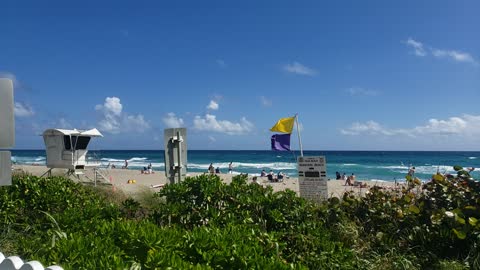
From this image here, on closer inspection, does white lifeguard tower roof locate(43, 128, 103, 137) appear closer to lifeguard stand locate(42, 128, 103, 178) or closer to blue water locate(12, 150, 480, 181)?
lifeguard stand locate(42, 128, 103, 178)

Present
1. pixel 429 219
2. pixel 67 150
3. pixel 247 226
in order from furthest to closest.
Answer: pixel 67 150
pixel 429 219
pixel 247 226

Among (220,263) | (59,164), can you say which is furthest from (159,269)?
(59,164)

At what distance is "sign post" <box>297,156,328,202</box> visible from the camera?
7.29 m

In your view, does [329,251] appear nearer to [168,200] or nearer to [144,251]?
[144,251]

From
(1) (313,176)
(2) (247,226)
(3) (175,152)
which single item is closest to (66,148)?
(3) (175,152)

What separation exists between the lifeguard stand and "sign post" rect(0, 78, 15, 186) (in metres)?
18.5

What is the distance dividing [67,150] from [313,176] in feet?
55.7

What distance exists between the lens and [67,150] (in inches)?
841

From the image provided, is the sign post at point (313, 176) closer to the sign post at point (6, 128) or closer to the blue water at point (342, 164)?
the sign post at point (6, 128)

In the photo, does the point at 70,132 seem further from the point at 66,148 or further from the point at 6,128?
the point at 6,128

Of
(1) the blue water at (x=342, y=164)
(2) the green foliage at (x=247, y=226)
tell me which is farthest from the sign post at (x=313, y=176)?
(1) the blue water at (x=342, y=164)

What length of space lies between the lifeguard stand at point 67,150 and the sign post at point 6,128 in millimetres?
18534

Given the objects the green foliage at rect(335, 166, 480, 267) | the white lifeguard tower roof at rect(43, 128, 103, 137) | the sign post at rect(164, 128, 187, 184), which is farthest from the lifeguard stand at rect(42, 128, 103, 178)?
the green foliage at rect(335, 166, 480, 267)

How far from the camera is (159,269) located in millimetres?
2059
